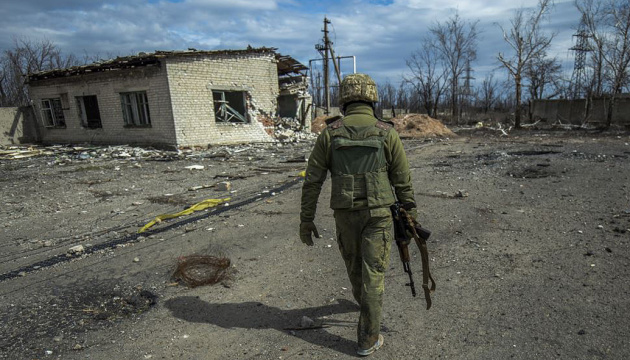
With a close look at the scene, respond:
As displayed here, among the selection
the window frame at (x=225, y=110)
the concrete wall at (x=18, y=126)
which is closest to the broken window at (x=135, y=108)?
the window frame at (x=225, y=110)

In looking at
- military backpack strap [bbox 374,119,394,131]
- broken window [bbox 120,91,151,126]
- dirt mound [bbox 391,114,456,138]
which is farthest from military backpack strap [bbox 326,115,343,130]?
dirt mound [bbox 391,114,456,138]

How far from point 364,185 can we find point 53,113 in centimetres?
2039

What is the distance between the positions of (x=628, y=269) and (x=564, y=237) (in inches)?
33.9

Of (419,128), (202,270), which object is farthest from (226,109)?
(202,270)

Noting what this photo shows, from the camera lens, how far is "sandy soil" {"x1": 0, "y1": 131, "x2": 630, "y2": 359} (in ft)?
8.04

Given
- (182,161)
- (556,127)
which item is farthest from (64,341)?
(556,127)

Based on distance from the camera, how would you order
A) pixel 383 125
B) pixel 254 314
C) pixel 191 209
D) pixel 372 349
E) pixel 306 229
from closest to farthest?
1. pixel 372 349
2. pixel 383 125
3. pixel 306 229
4. pixel 254 314
5. pixel 191 209

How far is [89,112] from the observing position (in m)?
16.5

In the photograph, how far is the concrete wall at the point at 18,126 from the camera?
17062 millimetres

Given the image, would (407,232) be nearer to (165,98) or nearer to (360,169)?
(360,169)

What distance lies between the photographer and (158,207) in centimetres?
Answer: 607

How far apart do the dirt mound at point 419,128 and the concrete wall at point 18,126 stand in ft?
61.3

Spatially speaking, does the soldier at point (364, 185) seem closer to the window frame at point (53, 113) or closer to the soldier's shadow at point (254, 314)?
the soldier's shadow at point (254, 314)

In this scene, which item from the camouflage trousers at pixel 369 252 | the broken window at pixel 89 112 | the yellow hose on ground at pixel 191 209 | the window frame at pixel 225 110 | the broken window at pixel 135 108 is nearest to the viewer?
the camouflage trousers at pixel 369 252
